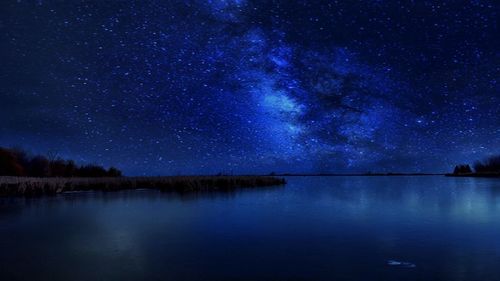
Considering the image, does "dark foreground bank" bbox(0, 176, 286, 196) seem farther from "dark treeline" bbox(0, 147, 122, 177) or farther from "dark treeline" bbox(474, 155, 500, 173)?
"dark treeline" bbox(474, 155, 500, 173)

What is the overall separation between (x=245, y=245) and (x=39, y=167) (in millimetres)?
73942

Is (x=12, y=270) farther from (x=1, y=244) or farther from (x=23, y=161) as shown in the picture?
(x=23, y=161)

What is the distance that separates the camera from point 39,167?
76.5 m

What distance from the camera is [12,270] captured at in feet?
29.7

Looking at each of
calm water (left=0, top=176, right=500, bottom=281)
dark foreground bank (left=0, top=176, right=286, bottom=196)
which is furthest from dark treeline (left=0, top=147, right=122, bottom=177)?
calm water (left=0, top=176, right=500, bottom=281)

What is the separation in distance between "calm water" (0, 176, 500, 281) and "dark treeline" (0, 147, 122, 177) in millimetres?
56205

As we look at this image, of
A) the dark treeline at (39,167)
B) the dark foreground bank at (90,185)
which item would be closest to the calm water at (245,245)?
the dark foreground bank at (90,185)

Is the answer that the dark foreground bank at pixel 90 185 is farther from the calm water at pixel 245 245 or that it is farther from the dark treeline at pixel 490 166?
the dark treeline at pixel 490 166

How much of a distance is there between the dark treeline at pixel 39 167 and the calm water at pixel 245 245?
56.2 metres

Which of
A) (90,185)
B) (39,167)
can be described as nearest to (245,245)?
(90,185)

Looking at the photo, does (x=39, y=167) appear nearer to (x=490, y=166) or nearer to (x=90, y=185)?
(x=90, y=185)

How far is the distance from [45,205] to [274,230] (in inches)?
564

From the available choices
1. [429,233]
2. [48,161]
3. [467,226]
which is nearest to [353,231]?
[429,233]

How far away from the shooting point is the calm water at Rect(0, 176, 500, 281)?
29.4ft
